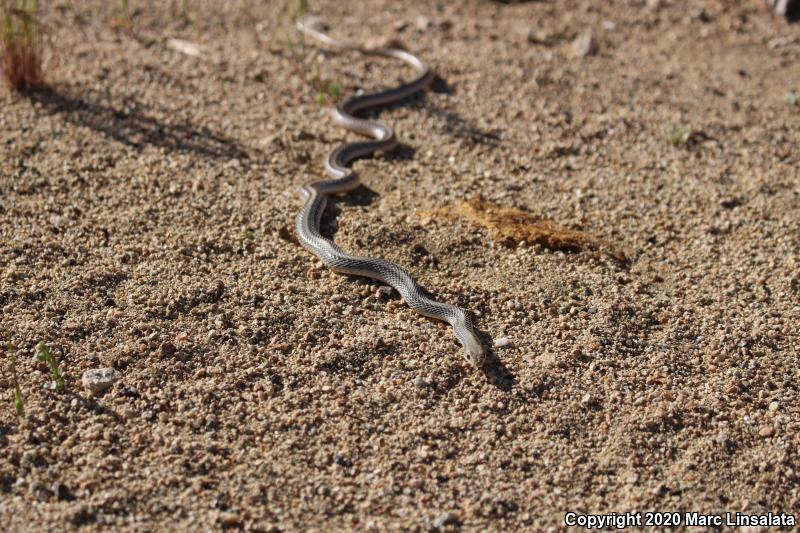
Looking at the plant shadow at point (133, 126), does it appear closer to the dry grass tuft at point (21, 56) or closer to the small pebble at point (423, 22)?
the dry grass tuft at point (21, 56)

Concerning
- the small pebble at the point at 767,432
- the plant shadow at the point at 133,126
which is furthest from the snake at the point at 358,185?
the small pebble at the point at 767,432

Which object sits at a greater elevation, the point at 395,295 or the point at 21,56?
the point at 21,56

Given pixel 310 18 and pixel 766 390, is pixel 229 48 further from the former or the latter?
pixel 766 390

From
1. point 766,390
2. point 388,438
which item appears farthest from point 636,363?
point 388,438

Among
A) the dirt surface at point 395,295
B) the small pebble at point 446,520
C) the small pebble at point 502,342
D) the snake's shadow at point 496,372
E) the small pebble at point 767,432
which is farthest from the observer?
the small pebble at point 502,342

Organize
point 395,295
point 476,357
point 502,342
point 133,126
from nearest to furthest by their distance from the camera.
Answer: point 476,357, point 502,342, point 395,295, point 133,126

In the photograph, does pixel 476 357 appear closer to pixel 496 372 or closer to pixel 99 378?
pixel 496 372

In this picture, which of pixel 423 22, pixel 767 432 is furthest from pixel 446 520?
pixel 423 22
